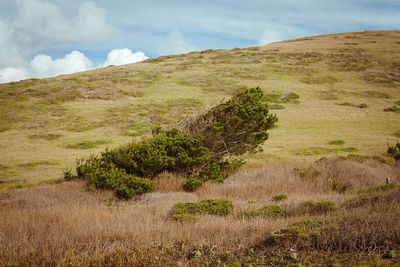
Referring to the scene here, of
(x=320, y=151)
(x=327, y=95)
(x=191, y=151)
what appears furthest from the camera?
(x=327, y=95)

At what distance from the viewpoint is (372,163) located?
47.0ft

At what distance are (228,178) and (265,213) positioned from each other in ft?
19.0

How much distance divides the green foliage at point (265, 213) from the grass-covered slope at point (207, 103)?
8.38 m

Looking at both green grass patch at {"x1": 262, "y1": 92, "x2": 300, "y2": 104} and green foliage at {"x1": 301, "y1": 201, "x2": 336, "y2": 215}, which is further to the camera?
green grass patch at {"x1": 262, "y1": 92, "x2": 300, "y2": 104}

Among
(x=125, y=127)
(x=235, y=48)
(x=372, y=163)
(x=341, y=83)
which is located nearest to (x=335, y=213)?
(x=372, y=163)

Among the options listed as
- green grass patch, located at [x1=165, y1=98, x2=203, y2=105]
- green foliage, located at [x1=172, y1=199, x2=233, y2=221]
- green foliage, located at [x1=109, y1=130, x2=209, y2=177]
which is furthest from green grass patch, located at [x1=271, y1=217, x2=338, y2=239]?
green grass patch, located at [x1=165, y1=98, x2=203, y2=105]

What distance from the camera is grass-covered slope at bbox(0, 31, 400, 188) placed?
24.8 m

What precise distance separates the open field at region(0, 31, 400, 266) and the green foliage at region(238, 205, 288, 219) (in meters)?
0.05

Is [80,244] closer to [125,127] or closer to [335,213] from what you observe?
[335,213]

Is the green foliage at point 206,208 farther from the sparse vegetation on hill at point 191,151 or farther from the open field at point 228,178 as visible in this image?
the sparse vegetation on hill at point 191,151

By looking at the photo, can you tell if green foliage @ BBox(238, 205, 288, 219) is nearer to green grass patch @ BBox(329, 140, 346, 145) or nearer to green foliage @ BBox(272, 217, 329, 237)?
green foliage @ BBox(272, 217, 329, 237)

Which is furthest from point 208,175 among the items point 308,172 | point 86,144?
point 86,144

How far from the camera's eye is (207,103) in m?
38.8

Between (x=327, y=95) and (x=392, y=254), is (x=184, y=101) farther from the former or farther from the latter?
(x=392, y=254)
